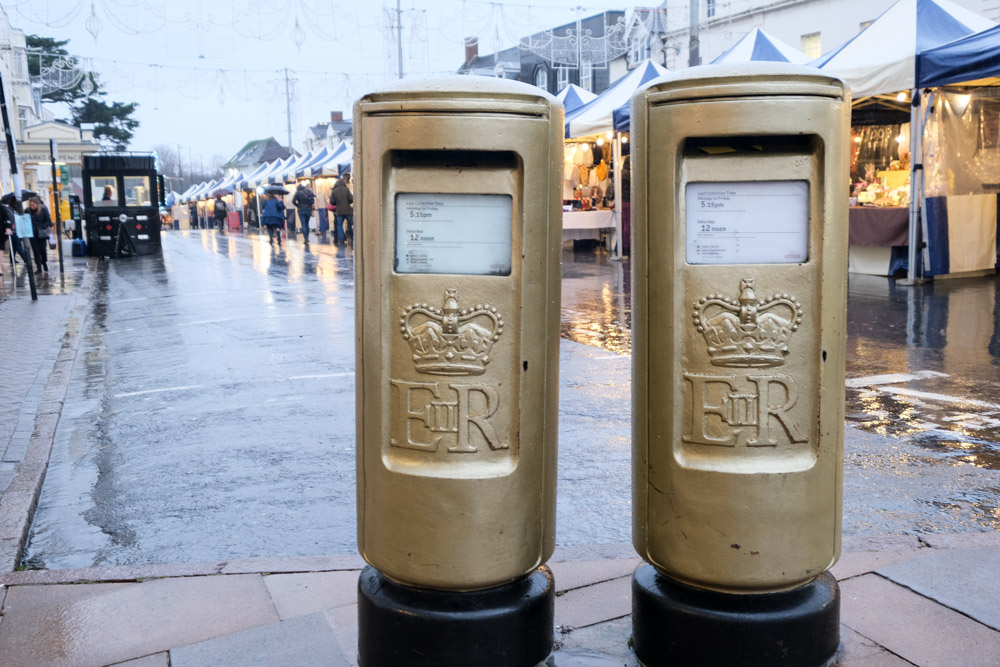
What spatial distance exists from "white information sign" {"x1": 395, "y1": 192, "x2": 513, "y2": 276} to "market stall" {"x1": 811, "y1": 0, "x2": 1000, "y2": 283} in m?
11.0

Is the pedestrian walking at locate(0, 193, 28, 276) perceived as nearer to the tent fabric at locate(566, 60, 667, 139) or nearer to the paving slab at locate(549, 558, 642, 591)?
the tent fabric at locate(566, 60, 667, 139)

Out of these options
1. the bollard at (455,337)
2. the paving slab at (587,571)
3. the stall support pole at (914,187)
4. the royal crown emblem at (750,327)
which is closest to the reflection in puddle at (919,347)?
the stall support pole at (914,187)

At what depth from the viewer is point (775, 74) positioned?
2406 millimetres

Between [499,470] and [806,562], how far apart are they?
894 mm

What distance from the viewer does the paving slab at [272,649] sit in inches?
118

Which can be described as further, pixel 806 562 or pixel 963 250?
pixel 963 250

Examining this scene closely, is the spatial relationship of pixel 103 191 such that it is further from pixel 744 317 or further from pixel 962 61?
pixel 744 317

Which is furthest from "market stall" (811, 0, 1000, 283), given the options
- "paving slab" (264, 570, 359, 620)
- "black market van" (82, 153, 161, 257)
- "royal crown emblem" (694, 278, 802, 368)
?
"black market van" (82, 153, 161, 257)

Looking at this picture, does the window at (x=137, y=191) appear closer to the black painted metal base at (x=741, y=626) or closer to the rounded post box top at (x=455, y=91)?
the rounded post box top at (x=455, y=91)

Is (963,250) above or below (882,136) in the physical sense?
Result: below

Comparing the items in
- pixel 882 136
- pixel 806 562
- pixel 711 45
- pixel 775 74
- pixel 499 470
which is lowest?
pixel 806 562

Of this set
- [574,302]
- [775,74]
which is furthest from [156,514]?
[574,302]

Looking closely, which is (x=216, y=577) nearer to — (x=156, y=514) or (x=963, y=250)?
(x=156, y=514)

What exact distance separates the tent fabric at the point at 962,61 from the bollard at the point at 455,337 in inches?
419
